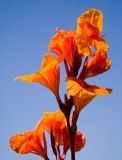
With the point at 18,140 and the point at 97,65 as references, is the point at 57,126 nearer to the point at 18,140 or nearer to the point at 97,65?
the point at 18,140

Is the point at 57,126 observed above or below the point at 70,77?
below

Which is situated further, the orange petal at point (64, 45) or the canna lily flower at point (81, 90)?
the orange petal at point (64, 45)

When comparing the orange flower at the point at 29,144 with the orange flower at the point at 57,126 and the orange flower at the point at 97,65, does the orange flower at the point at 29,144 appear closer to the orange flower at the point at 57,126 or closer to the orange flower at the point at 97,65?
the orange flower at the point at 57,126

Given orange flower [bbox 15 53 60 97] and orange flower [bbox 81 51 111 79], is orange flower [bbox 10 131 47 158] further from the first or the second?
orange flower [bbox 81 51 111 79]

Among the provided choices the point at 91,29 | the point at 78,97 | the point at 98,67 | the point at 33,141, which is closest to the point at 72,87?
the point at 78,97

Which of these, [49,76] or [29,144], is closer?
[49,76]

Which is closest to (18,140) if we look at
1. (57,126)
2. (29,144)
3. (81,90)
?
(29,144)

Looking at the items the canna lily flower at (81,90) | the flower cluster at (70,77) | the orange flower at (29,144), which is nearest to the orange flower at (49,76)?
the flower cluster at (70,77)
